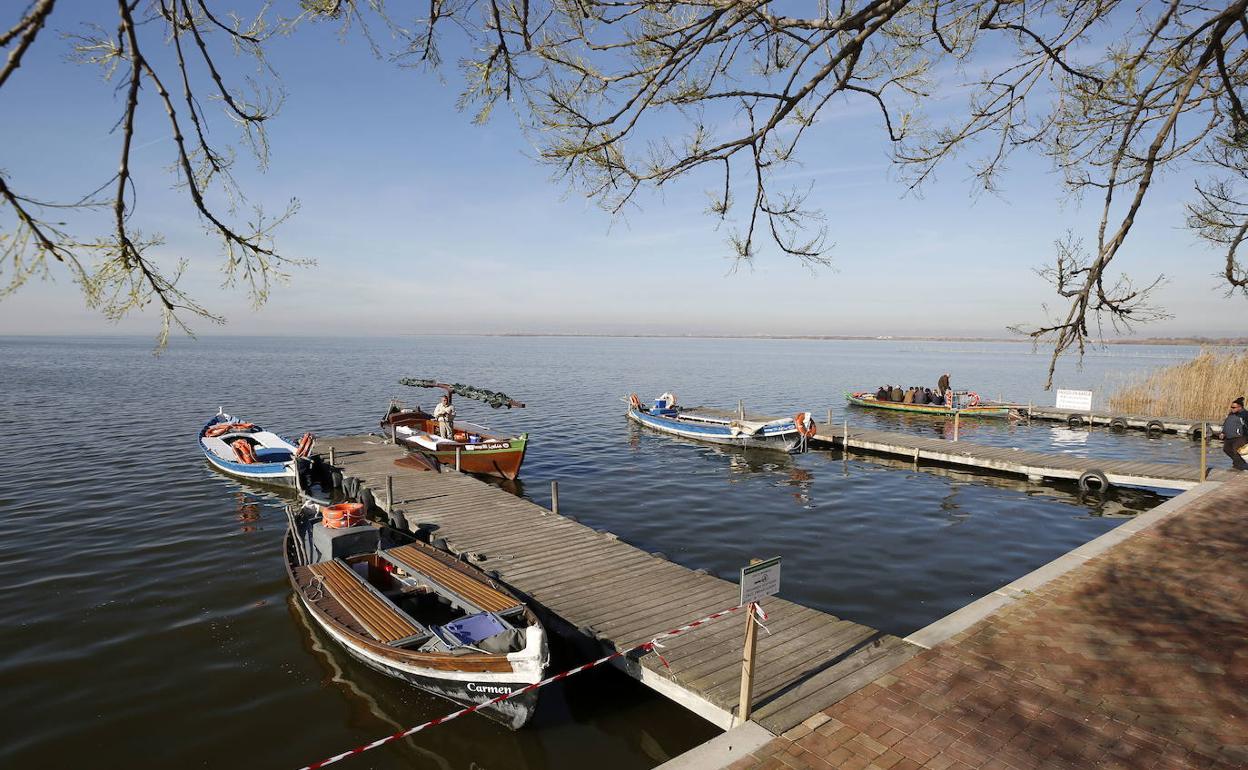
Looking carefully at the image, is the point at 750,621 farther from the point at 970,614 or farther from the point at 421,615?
the point at 421,615

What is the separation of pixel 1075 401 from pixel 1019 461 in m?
17.2

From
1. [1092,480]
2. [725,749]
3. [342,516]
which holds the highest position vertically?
[342,516]

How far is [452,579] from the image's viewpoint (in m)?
10.2

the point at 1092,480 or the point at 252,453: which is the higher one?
the point at 252,453

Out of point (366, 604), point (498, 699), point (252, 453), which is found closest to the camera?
point (498, 699)

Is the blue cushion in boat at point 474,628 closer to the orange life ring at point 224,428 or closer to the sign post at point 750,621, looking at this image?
the sign post at point 750,621

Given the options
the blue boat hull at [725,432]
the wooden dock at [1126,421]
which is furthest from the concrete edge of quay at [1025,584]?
the wooden dock at [1126,421]

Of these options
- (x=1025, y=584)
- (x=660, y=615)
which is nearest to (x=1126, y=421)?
(x=1025, y=584)

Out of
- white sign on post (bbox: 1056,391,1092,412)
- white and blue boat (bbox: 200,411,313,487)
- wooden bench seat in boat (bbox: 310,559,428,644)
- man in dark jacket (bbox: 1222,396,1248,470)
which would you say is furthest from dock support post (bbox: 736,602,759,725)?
white sign on post (bbox: 1056,391,1092,412)

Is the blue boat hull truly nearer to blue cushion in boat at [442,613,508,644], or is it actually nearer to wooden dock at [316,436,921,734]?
wooden dock at [316,436,921,734]

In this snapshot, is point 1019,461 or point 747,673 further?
point 1019,461

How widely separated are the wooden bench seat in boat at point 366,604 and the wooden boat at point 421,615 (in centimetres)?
2

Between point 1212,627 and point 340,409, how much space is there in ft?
143

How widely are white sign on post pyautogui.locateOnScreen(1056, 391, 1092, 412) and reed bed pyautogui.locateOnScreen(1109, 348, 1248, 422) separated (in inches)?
91.4
